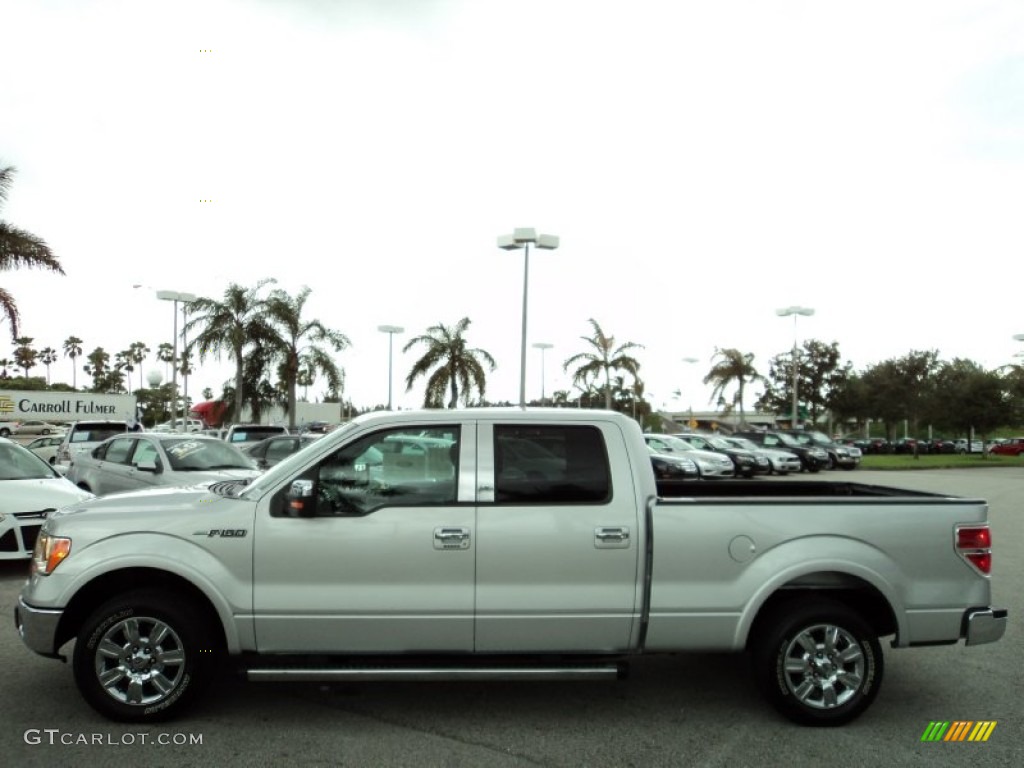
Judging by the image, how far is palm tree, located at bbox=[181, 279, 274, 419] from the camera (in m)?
32.6

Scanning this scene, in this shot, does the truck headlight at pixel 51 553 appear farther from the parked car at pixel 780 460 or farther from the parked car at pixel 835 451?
the parked car at pixel 835 451

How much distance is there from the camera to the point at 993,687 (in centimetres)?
549

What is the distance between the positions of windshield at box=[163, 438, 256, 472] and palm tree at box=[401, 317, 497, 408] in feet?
70.0

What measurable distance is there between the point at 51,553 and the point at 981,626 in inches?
208

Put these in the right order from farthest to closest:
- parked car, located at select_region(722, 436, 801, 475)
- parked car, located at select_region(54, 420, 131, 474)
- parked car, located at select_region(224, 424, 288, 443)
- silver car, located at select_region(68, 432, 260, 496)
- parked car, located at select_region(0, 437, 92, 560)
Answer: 1. parked car, located at select_region(722, 436, 801, 475)
2. parked car, located at select_region(224, 424, 288, 443)
3. parked car, located at select_region(54, 420, 131, 474)
4. silver car, located at select_region(68, 432, 260, 496)
5. parked car, located at select_region(0, 437, 92, 560)

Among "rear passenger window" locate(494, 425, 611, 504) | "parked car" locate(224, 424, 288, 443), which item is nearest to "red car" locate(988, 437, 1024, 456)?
"parked car" locate(224, 424, 288, 443)

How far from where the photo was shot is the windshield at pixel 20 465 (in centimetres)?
975

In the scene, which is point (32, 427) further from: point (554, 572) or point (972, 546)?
point (972, 546)

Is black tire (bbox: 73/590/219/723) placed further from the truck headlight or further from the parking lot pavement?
the truck headlight

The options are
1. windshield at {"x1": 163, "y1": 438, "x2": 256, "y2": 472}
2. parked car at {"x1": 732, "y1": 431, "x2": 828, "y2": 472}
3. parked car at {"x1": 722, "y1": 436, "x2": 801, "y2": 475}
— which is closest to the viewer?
windshield at {"x1": 163, "y1": 438, "x2": 256, "y2": 472}

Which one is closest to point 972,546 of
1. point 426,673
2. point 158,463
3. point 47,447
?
point 426,673

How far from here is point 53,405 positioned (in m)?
54.7

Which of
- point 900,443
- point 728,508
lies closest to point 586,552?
point 728,508

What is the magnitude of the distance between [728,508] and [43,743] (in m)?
3.90
